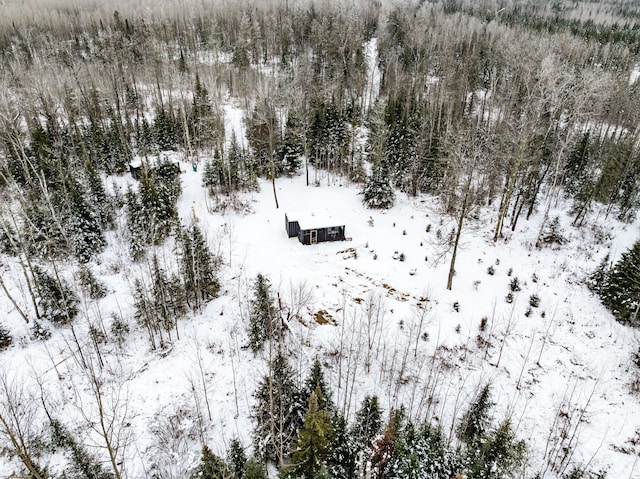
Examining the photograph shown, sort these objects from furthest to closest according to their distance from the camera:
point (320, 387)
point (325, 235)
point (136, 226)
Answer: point (325, 235), point (136, 226), point (320, 387)

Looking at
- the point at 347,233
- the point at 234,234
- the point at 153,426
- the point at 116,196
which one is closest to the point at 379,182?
the point at 347,233

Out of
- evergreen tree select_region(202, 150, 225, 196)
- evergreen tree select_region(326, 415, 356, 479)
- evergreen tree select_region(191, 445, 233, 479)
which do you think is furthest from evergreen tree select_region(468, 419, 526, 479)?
evergreen tree select_region(202, 150, 225, 196)

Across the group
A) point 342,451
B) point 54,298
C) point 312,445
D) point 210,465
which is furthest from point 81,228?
point 342,451

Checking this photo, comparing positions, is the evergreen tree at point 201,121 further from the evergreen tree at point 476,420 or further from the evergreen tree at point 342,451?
the evergreen tree at point 476,420

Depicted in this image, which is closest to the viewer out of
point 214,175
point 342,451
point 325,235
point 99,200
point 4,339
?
point 342,451

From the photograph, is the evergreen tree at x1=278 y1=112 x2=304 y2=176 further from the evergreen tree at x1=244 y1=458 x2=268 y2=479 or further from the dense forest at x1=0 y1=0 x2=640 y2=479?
the evergreen tree at x1=244 y1=458 x2=268 y2=479

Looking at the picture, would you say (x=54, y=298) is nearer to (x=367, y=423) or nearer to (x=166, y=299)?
(x=166, y=299)

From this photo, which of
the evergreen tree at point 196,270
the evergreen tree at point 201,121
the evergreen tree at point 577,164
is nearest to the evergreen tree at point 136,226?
the evergreen tree at point 196,270

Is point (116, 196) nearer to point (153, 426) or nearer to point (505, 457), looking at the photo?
point (153, 426)
